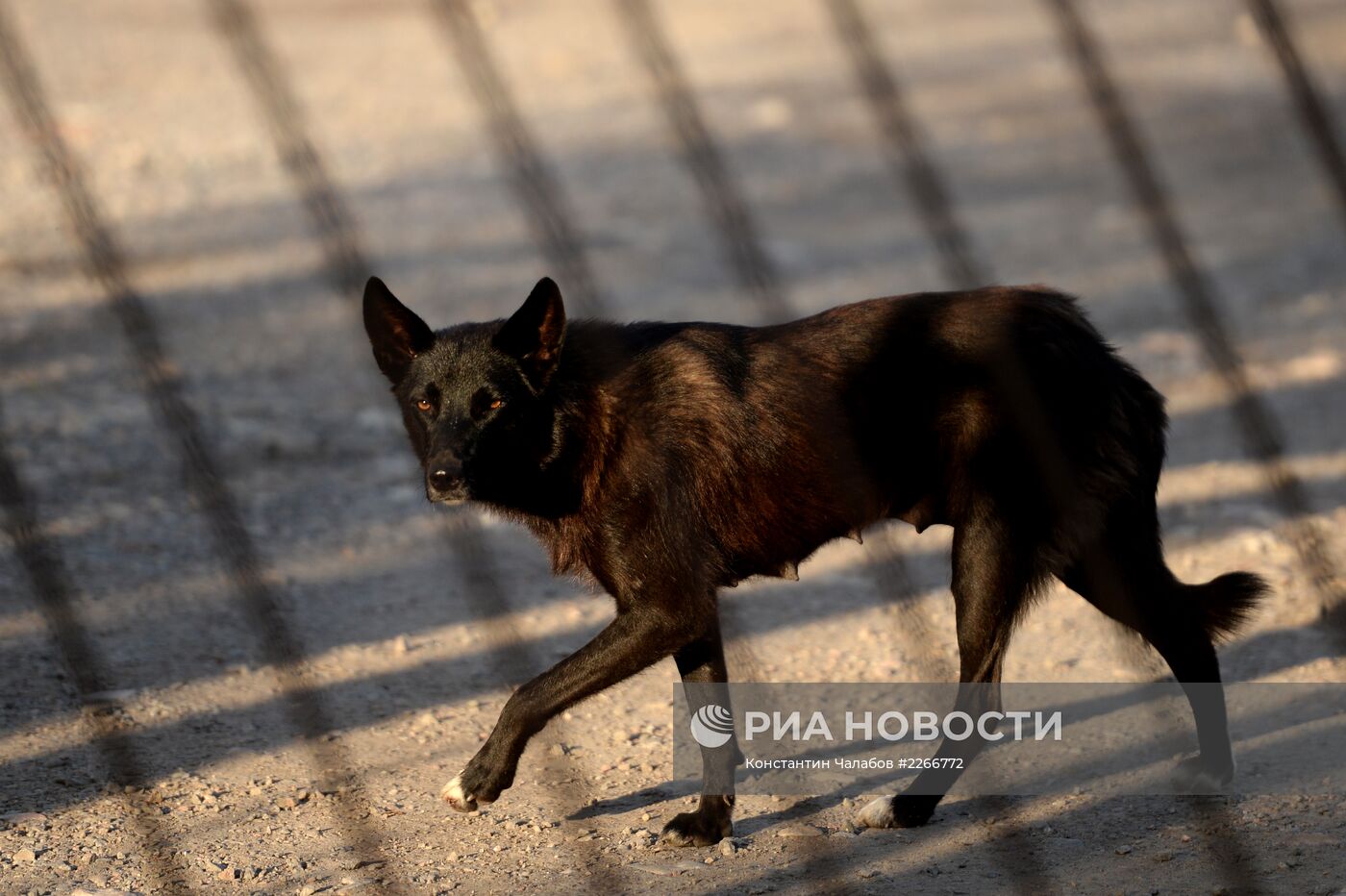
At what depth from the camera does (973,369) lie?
188 inches

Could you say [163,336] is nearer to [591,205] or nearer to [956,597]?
[591,205]

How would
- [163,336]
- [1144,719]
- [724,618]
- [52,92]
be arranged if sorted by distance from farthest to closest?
[52,92], [163,336], [724,618], [1144,719]

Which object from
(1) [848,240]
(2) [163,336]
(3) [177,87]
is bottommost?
(1) [848,240]

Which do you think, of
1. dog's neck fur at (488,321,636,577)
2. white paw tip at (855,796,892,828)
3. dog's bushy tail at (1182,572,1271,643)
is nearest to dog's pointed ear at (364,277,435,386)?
dog's neck fur at (488,321,636,577)

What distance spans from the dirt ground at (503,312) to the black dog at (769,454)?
1.42 feet

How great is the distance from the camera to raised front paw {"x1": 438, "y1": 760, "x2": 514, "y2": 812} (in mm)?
4594

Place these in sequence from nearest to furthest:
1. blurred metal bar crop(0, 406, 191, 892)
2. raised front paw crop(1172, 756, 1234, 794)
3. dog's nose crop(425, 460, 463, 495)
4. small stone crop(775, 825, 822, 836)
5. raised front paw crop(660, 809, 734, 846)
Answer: dog's nose crop(425, 460, 463, 495), blurred metal bar crop(0, 406, 191, 892), raised front paw crop(660, 809, 734, 846), small stone crop(775, 825, 822, 836), raised front paw crop(1172, 756, 1234, 794)

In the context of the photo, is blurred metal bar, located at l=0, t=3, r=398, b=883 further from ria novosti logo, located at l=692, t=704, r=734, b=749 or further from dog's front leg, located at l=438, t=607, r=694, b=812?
ria novosti logo, located at l=692, t=704, r=734, b=749

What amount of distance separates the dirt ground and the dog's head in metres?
1.12

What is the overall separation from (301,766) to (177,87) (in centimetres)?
1373

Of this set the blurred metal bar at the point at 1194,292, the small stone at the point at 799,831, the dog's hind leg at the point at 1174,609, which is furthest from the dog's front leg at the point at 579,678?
the blurred metal bar at the point at 1194,292

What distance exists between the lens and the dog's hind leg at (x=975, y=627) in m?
4.79

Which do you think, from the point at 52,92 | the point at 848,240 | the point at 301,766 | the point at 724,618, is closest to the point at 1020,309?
the point at 724,618

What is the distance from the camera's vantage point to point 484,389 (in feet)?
15.1
